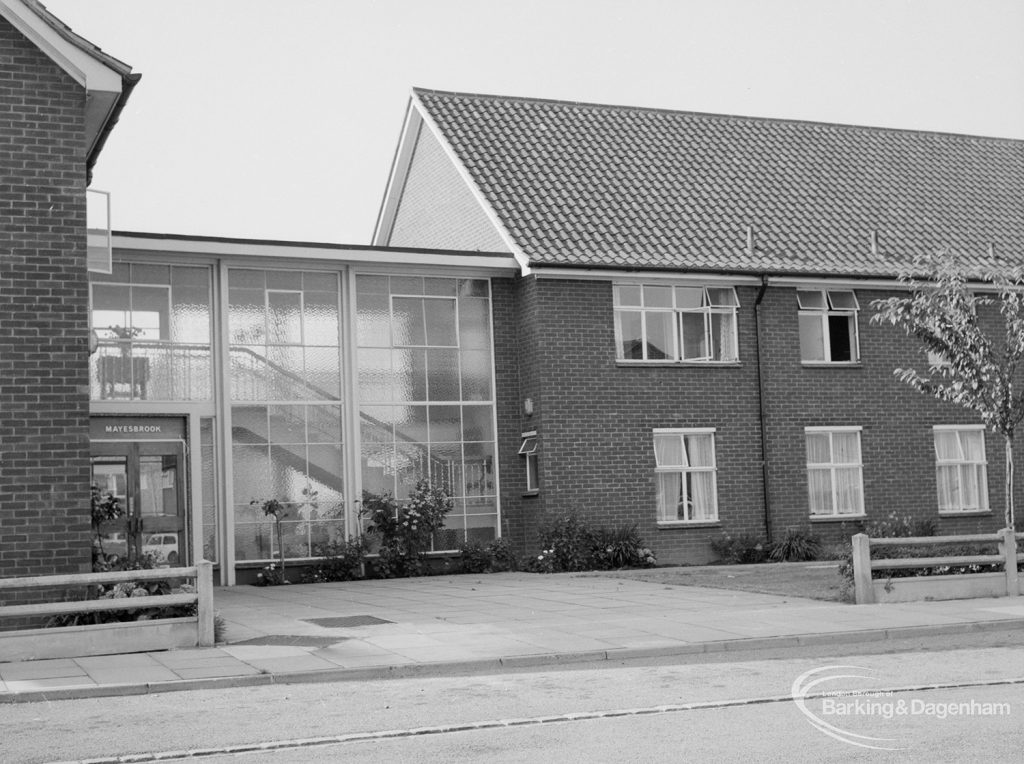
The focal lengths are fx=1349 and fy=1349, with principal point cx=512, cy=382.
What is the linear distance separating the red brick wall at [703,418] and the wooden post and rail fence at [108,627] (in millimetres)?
11076

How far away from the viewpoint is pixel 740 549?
25172mm

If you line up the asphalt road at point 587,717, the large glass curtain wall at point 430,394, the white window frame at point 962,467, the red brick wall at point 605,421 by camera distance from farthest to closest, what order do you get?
the white window frame at point 962,467
the red brick wall at point 605,421
the large glass curtain wall at point 430,394
the asphalt road at point 587,717

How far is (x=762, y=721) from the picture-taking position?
28.6 feet

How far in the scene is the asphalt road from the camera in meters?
7.90

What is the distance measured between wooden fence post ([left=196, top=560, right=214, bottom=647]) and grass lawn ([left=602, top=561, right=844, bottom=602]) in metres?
7.70

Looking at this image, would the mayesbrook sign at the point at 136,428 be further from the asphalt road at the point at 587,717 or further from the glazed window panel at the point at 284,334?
the asphalt road at the point at 587,717

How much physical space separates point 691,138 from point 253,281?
11557 millimetres

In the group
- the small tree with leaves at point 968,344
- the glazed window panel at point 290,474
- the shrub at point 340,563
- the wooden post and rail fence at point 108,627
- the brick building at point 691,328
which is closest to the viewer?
the wooden post and rail fence at point 108,627

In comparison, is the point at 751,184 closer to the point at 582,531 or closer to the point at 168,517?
the point at 582,531

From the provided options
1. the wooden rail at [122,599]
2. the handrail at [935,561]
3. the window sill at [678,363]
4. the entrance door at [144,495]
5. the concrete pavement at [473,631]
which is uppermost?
the window sill at [678,363]

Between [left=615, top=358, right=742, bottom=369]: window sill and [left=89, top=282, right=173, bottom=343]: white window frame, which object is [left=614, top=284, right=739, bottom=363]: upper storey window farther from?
[left=89, top=282, right=173, bottom=343]: white window frame

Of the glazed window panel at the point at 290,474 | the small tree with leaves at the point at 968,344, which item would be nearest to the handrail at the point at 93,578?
the glazed window panel at the point at 290,474

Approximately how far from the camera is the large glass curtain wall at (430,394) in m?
24.0

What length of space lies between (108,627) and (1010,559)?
11062 mm
